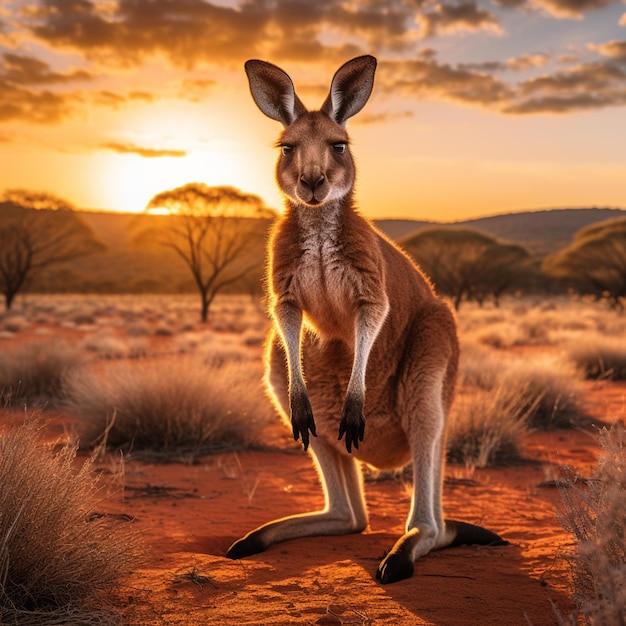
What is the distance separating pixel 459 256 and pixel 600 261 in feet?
28.6

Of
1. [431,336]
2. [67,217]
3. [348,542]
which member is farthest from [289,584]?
[67,217]

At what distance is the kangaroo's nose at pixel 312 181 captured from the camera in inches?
147

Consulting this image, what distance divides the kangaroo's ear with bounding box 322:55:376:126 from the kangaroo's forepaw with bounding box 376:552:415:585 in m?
2.48

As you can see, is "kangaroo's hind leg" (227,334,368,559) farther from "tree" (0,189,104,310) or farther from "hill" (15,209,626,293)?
"hill" (15,209,626,293)

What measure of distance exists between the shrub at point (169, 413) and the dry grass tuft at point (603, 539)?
501cm

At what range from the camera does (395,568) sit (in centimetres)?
387

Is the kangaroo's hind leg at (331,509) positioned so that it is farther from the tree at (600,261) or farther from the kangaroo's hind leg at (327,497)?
the tree at (600,261)

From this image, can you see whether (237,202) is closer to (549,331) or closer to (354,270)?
(549,331)

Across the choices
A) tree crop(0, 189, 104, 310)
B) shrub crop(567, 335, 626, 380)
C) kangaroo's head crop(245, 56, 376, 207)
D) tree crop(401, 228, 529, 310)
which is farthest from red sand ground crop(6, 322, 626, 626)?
tree crop(401, 228, 529, 310)

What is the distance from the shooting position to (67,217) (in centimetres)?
4041

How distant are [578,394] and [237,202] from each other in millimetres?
23351

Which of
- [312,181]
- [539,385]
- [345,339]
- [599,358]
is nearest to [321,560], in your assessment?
[345,339]

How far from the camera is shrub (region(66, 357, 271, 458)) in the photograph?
8.00 metres

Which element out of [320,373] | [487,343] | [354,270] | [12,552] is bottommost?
[487,343]
